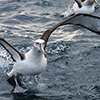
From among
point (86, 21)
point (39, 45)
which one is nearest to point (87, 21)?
point (86, 21)

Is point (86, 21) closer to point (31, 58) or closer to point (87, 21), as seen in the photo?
point (87, 21)

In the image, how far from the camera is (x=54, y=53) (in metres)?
9.10

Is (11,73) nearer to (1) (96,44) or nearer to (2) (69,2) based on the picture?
(1) (96,44)

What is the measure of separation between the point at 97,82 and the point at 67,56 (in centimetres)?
184

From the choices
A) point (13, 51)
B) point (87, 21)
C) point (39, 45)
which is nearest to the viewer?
point (39, 45)

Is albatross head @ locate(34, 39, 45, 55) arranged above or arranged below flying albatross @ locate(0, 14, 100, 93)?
above

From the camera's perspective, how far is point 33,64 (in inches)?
263

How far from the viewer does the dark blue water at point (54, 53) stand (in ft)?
23.2

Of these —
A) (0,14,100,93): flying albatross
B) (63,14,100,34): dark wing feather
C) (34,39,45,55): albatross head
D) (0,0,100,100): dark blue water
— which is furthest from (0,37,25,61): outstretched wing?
(63,14,100,34): dark wing feather

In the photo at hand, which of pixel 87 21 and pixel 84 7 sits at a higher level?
pixel 87 21

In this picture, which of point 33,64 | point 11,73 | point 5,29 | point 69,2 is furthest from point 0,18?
point 33,64

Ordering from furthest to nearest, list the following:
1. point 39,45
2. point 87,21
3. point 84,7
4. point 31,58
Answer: point 84,7 → point 87,21 → point 31,58 → point 39,45

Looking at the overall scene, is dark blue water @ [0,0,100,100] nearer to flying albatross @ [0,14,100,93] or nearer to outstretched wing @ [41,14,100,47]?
flying albatross @ [0,14,100,93]

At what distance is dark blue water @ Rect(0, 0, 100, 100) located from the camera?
706 centimetres
